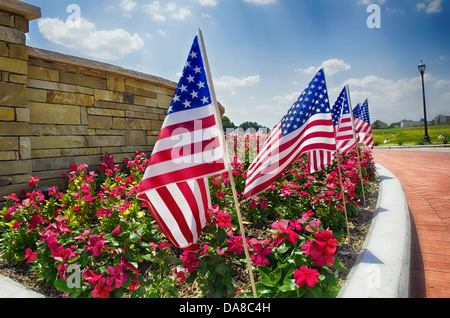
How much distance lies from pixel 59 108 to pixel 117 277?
3.45 m

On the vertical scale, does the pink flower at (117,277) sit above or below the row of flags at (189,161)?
below

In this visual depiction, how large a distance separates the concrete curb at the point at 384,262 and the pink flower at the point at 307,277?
253 millimetres

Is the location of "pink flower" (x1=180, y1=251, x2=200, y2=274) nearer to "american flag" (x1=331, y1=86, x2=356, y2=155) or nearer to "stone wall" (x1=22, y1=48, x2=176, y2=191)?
"stone wall" (x1=22, y1=48, x2=176, y2=191)

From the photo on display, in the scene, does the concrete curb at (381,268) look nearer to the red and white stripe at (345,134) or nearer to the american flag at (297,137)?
the american flag at (297,137)

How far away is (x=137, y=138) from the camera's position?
18.0 ft

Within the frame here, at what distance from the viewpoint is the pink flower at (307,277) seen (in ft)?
5.30

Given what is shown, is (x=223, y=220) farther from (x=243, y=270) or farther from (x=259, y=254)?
(x=243, y=270)

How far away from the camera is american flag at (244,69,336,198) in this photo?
2404 millimetres

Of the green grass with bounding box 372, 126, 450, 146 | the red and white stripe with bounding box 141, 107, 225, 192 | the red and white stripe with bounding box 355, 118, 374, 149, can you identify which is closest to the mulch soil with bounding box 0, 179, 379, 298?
the red and white stripe with bounding box 141, 107, 225, 192

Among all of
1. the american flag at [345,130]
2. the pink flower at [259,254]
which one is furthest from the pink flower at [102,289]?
the american flag at [345,130]

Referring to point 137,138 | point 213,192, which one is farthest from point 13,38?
point 213,192

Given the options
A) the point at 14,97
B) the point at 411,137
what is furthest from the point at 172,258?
the point at 411,137
